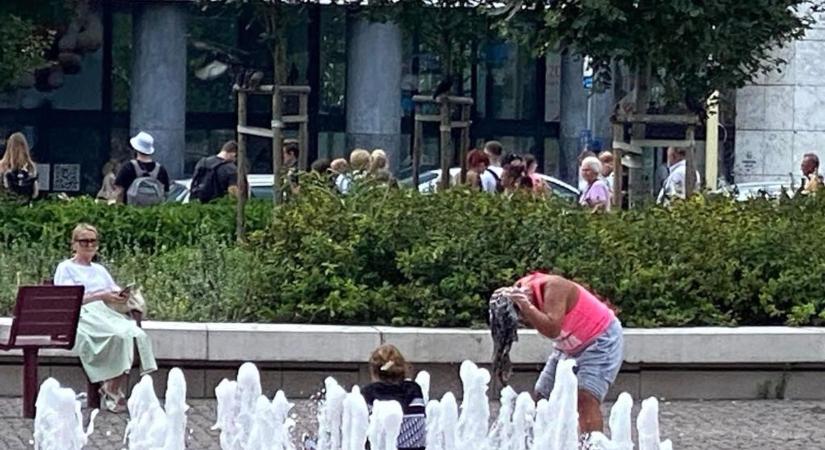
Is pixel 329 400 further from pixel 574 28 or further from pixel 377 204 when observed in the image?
pixel 574 28

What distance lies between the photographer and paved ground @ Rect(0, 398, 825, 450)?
1202 centimetres

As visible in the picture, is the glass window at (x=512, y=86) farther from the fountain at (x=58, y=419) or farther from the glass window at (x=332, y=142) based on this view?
the fountain at (x=58, y=419)

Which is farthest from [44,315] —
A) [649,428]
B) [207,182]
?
[207,182]

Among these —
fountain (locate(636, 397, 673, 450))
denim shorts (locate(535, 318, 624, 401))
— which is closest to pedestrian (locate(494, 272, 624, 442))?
denim shorts (locate(535, 318, 624, 401))

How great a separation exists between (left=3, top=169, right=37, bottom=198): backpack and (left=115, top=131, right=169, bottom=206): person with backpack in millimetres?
882

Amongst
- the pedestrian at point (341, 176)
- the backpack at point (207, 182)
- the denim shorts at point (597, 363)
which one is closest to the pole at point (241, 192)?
the pedestrian at point (341, 176)

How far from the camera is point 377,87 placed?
124ft

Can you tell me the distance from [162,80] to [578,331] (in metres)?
26.9

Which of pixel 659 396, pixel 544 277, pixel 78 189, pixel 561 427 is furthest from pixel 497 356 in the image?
pixel 78 189

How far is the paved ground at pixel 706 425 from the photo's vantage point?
39.4ft

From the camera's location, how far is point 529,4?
1769 centimetres

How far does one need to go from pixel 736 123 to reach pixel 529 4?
76.0 feet

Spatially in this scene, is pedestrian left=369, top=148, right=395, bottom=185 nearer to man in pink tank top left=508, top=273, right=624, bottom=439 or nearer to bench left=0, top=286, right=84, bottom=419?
bench left=0, top=286, right=84, bottom=419

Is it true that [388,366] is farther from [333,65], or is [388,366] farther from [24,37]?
[333,65]
